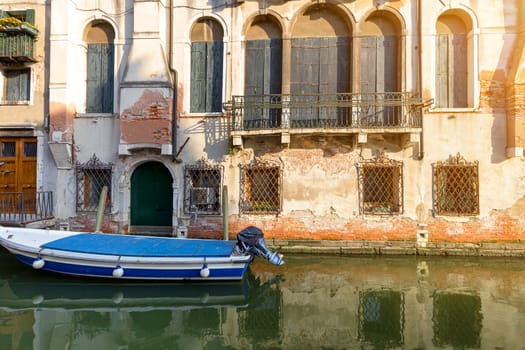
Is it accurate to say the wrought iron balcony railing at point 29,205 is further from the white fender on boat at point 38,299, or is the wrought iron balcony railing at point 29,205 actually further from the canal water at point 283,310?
the white fender on boat at point 38,299

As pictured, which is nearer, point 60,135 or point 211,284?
point 211,284

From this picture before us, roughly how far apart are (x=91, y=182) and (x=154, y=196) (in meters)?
1.46

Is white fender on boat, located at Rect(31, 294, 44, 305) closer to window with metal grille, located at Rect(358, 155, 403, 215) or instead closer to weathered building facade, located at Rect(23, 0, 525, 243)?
weathered building facade, located at Rect(23, 0, 525, 243)

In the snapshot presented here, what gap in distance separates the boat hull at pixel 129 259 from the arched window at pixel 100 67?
11.6ft

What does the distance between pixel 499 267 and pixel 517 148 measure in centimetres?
230

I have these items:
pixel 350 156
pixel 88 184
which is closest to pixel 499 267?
pixel 350 156

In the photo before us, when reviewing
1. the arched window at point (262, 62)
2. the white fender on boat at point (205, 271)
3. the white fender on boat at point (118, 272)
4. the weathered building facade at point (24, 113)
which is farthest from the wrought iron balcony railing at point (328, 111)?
the weathered building facade at point (24, 113)

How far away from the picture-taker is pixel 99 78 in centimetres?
839

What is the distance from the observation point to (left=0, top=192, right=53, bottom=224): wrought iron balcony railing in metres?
7.95

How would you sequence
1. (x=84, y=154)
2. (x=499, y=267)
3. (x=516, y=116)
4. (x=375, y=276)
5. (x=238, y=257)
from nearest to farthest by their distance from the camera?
(x=238, y=257) → (x=375, y=276) → (x=499, y=267) → (x=516, y=116) → (x=84, y=154)

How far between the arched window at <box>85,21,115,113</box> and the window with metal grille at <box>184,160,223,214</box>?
245cm

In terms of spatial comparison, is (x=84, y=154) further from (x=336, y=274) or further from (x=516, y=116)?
(x=516, y=116)

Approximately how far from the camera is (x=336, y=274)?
6289 mm

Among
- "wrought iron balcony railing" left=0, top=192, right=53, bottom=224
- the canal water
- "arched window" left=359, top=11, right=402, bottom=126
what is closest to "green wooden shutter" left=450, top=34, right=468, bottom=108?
"arched window" left=359, top=11, right=402, bottom=126
